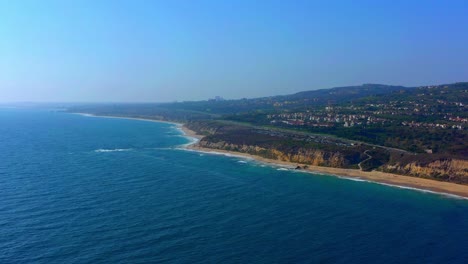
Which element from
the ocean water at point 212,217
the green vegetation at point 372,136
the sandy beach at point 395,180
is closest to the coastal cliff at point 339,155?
the green vegetation at point 372,136

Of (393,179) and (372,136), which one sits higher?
(372,136)

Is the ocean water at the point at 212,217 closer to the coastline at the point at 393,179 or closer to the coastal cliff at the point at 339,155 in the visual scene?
the coastline at the point at 393,179

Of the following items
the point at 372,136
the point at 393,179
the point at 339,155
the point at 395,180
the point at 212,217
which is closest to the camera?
the point at 212,217

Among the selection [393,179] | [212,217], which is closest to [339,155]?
[393,179]

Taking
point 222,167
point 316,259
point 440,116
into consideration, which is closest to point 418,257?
point 316,259

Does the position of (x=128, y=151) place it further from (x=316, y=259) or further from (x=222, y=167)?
(x=316, y=259)

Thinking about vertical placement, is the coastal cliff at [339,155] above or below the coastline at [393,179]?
above

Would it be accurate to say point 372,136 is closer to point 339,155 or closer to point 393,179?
point 339,155

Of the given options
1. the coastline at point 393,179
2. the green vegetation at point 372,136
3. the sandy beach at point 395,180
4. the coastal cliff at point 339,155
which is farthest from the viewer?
the green vegetation at point 372,136
